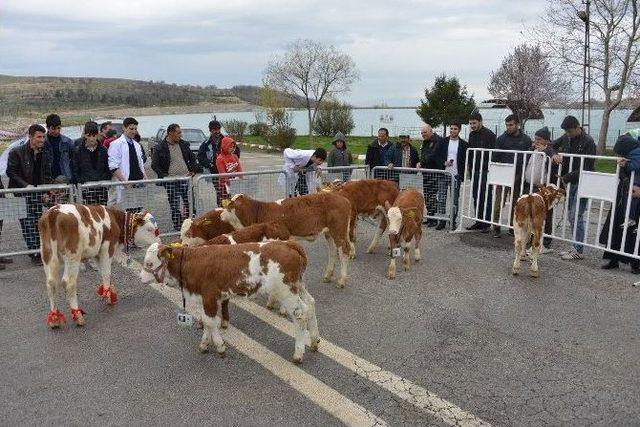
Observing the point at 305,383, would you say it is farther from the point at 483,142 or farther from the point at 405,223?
the point at 483,142

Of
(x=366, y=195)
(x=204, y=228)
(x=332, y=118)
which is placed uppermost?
(x=332, y=118)

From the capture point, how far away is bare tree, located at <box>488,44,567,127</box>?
35.9 metres

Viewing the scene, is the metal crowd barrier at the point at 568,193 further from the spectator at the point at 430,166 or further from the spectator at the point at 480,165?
the spectator at the point at 430,166

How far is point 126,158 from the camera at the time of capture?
9.43 m

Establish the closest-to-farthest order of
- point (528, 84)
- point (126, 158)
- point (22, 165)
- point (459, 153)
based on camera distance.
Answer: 1. point (22, 165)
2. point (126, 158)
3. point (459, 153)
4. point (528, 84)

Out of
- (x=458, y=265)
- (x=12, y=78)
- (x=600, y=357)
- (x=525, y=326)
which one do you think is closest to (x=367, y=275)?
(x=458, y=265)

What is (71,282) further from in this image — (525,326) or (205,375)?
(525,326)

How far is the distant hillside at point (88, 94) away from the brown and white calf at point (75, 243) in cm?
6040

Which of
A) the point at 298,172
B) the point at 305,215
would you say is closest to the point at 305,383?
the point at 305,215

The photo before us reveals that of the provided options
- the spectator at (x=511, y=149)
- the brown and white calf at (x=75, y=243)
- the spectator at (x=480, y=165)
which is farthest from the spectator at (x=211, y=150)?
the spectator at (x=511, y=149)

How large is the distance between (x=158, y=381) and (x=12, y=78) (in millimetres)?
121808

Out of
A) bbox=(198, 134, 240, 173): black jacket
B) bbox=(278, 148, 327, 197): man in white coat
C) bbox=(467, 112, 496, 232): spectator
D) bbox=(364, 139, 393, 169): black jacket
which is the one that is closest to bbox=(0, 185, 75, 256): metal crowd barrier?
bbox=(198, 134, 240, 173): black jacket

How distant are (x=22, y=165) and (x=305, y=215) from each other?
4852 millimetres

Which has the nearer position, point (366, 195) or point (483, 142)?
point (366, 195)
